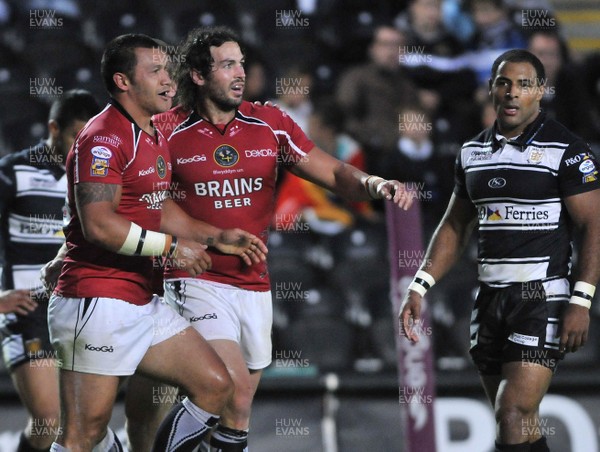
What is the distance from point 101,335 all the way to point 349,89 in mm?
4872

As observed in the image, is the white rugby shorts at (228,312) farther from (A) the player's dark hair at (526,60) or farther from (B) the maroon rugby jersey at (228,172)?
(A) the player's dark hair at (526,60)

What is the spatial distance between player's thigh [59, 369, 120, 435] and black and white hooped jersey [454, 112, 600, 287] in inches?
73.3

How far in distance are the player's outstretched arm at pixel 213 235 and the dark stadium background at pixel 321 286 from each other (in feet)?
6.10

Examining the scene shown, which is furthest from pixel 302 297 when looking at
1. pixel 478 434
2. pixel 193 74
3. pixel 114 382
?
pixel 114 382

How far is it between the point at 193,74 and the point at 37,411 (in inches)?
82.8

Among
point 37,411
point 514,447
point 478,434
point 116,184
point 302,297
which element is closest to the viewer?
point 116,184

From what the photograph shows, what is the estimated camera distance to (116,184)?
14.6ft

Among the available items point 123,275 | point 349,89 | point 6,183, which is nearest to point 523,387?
point 123,275

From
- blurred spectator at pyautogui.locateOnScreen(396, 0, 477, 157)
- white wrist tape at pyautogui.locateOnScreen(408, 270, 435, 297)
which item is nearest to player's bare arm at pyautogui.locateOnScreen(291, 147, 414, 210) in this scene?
white wrist tape at pyautogui.locateOnScreen(408, 270, 435, 297)

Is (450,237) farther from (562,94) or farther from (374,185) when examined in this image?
(562,94)

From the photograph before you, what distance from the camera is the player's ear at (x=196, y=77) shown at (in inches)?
208

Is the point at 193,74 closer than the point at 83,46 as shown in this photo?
Yes

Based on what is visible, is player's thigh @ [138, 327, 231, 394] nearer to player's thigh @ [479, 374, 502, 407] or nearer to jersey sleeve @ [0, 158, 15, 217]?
player's thigh @ [479, 374, 502, 407]

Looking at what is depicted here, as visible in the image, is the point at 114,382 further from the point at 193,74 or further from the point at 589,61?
the point at 589,61
